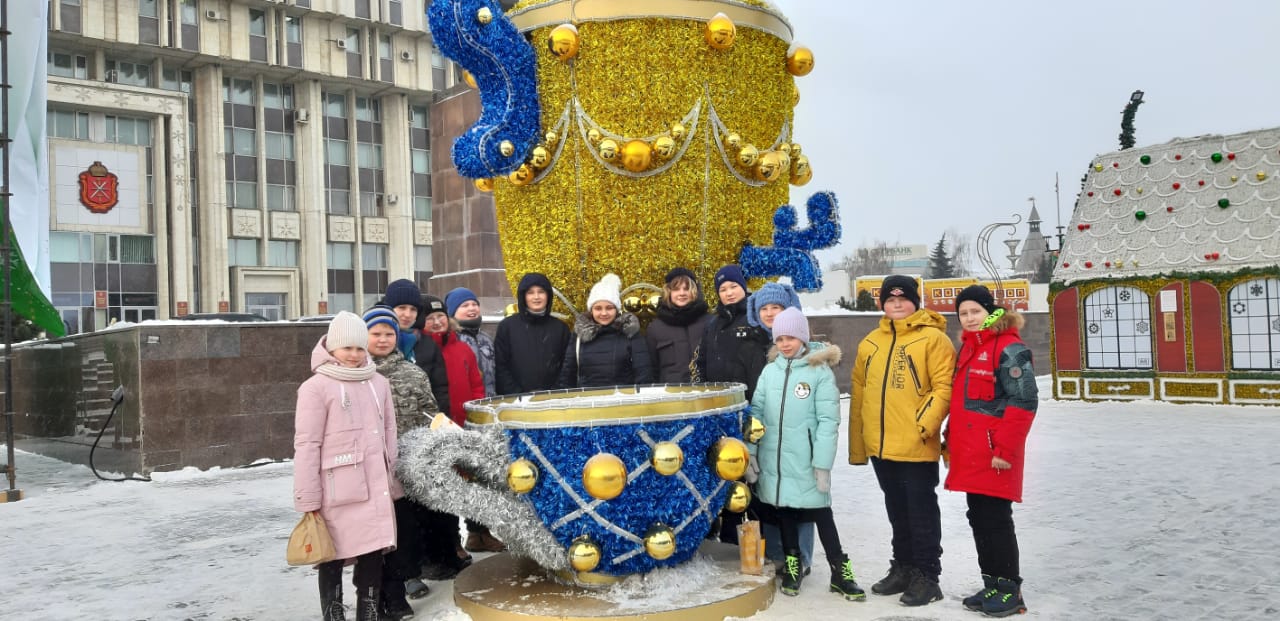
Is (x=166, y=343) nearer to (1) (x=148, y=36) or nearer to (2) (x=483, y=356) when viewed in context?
(2) (x=483, y=356)

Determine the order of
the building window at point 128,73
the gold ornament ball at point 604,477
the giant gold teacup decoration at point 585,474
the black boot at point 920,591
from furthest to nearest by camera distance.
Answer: the building window at point 128,73 → the black boot at point 920,591 → the giant gold teacup decoration at point 585,474 → the gold ornament ball at point 604,477

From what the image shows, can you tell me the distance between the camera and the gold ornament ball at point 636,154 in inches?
178

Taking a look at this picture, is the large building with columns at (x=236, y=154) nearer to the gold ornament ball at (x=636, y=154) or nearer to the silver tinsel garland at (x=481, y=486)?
the gold ornament ball at (x=636, y=154)

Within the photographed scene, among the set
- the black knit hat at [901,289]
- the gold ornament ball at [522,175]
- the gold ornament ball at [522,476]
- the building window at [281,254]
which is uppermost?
the building window at [281,254]

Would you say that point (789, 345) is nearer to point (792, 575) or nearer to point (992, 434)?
point (992, 434)

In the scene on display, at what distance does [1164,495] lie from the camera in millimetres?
6938

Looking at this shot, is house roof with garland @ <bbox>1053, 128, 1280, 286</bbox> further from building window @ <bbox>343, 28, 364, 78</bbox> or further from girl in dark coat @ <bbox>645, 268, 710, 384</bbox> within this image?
building window @ <bbox>343, 28, 364, 78</bbox>

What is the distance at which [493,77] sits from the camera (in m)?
4.73

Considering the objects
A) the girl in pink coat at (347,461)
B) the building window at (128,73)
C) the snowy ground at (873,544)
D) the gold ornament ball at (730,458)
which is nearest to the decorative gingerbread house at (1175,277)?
the snowy ground at (873,544)

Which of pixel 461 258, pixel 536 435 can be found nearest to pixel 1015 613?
pixel 536 435

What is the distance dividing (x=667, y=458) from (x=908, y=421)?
130cm

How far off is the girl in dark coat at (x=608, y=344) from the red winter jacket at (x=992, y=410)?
61.5 inches

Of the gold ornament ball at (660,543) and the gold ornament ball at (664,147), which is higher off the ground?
the gold ornament ball at (664,147)

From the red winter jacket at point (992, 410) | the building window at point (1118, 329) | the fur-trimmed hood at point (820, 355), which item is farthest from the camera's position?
the building window at point (1118, 329)
